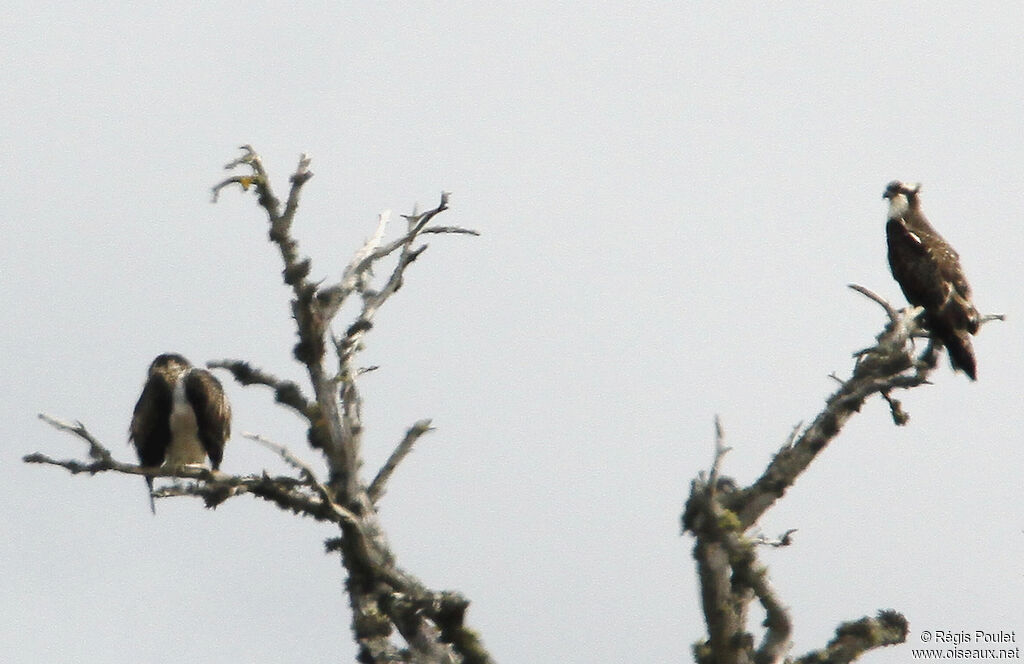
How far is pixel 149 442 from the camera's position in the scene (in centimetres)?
1384

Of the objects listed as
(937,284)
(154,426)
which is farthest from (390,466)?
(937,284)

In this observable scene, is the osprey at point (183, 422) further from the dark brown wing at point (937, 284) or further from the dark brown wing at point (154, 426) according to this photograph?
the dark brown wing at point (937, 284)

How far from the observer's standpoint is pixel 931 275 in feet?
50.3

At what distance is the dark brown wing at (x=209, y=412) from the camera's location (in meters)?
13.7

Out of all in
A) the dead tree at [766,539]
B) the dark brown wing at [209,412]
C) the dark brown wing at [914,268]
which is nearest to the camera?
the dead tree at [766,539]

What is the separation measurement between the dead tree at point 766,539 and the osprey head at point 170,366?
4.86m

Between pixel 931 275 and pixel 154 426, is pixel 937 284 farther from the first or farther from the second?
pixel 154 426

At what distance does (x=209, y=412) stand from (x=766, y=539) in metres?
6.10

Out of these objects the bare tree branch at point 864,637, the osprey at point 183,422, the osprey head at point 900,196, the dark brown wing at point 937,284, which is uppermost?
the osprey head at point 900,196

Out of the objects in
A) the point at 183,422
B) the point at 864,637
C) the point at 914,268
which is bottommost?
the point at 864,637

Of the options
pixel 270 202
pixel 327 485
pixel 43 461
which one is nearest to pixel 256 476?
pixel 327 485

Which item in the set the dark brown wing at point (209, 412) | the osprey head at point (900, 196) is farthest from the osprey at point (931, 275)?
the dark brown wing at point (209, 412)

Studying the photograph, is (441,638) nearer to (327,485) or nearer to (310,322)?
(327,485)

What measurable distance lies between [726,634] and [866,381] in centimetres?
243
